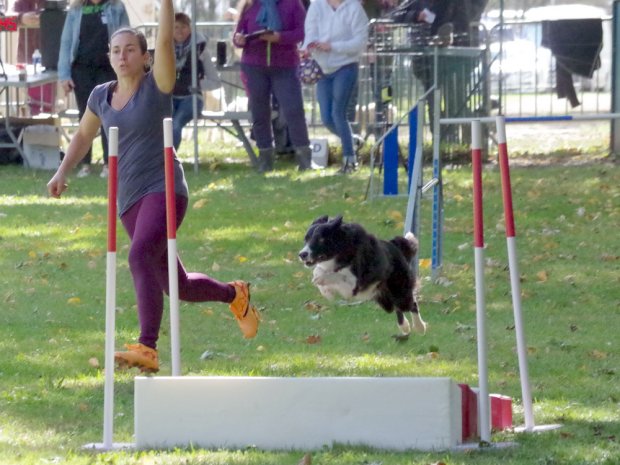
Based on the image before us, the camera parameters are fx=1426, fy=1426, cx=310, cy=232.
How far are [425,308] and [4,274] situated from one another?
329 cm

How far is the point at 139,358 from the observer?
23.1 feet

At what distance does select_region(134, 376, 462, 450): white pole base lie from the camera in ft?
18.8

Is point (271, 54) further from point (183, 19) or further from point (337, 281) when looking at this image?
point (337, 281)

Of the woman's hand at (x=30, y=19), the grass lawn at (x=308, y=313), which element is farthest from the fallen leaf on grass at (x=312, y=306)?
the woman's hand at (x=30, y=19)

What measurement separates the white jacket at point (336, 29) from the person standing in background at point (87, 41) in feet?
Answer: 6.91

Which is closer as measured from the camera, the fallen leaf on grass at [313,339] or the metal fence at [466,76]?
the fallen leaf on grass at [313,339]

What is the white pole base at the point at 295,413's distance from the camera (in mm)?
5727

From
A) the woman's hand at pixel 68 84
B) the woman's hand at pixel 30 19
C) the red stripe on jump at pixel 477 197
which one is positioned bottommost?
the red stripe on jump at pixel 477 197

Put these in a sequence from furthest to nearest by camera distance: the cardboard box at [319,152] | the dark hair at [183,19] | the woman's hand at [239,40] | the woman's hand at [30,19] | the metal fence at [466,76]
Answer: the woman's hand at [30,19]
the cardboard box at [319,152]
the metal fence at [466,76]
the dark hair at [183,19]
the woman's hand at [239,40]

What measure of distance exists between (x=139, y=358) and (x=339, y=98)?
866 centimetres

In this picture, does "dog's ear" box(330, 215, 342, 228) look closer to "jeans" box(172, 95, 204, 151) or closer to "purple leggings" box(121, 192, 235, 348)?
"purple leggings" box(121, 192, 235, 348)

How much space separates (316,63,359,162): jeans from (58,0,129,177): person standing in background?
2.32 metres

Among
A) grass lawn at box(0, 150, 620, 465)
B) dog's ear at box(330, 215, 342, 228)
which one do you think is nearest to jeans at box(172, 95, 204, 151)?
grass lawn at box(0, 150, 620, 465)

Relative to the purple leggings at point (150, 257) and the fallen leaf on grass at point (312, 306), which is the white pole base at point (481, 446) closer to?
the purple leggings at point (150, 257)
